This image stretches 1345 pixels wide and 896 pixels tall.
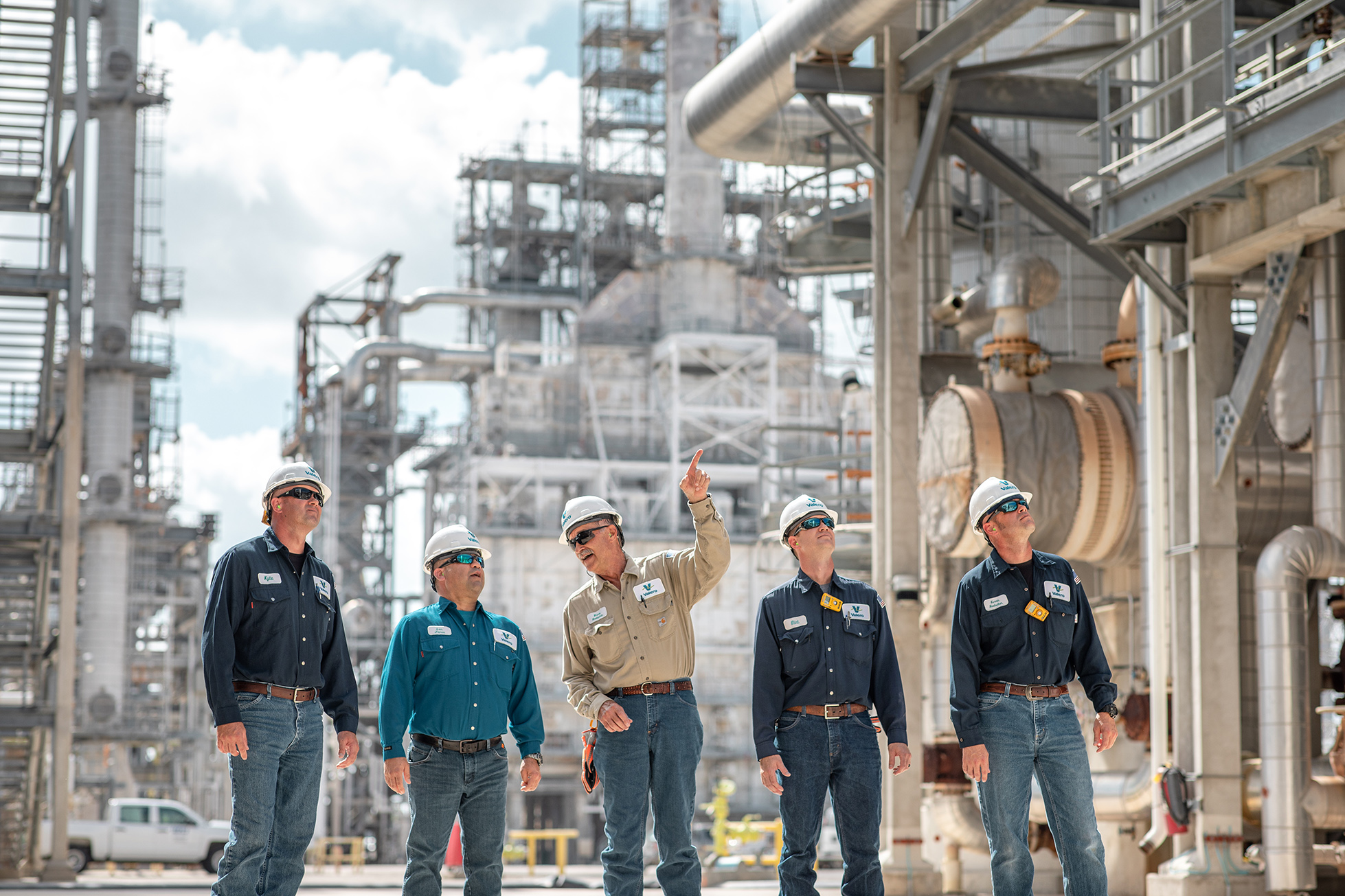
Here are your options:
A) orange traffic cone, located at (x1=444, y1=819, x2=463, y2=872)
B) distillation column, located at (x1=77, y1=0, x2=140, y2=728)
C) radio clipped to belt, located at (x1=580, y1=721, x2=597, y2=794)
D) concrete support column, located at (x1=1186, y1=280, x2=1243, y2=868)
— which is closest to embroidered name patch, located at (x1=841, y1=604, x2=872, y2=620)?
radio clipped to belt, located at (x1=580, y1=721, x2=597, y2=794)

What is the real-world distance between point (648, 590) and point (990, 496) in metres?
1.72

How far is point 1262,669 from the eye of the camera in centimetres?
1341

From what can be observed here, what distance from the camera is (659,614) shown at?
821 centimetres

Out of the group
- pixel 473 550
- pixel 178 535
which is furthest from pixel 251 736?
pixel 178 535

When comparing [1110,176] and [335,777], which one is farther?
[335,777]

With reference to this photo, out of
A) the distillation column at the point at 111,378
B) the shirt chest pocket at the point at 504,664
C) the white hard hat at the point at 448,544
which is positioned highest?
the distillation column at the point at 111,378

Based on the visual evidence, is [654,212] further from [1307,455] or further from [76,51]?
[1307,455]

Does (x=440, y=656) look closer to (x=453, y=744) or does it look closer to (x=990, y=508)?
(x=453, y=744)

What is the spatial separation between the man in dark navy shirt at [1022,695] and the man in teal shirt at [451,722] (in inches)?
84.8

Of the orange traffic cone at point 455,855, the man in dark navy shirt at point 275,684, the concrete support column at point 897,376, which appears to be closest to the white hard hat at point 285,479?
the man in dark navy shirt at point 275,684

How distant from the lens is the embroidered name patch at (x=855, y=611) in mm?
8141

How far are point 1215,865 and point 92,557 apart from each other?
41.2 metres

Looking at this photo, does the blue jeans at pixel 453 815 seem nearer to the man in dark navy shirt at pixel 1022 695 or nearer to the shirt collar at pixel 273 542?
the shirt collar at pixel 273 542

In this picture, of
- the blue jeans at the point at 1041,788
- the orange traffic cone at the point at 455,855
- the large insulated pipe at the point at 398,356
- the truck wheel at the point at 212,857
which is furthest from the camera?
the large insulated pipe at the point at 398,356
